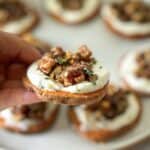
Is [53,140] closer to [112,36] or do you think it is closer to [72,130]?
[72,130]

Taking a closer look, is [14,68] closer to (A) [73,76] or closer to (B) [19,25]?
(A) [73,76]

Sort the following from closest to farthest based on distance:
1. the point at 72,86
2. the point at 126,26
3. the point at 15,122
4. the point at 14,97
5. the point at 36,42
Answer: the point at 72,86, the point at 14,97, the point at 15,122, the point at 36,42, the point at 126,26

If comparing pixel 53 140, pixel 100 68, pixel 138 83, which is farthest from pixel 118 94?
pixel 100 68

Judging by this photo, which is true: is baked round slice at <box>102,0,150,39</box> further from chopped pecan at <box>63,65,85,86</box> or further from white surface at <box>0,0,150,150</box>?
chopped pecan at <box>63,65,85,86</box>

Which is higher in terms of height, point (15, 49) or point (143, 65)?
point (143, 65)

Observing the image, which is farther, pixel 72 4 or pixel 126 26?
pixel 72 4

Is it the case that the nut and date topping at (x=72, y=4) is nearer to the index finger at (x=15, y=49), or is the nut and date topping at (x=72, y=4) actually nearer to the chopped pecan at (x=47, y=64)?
the index finger at (x=15, y=49)

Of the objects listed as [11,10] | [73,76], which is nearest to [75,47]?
[11,10]
